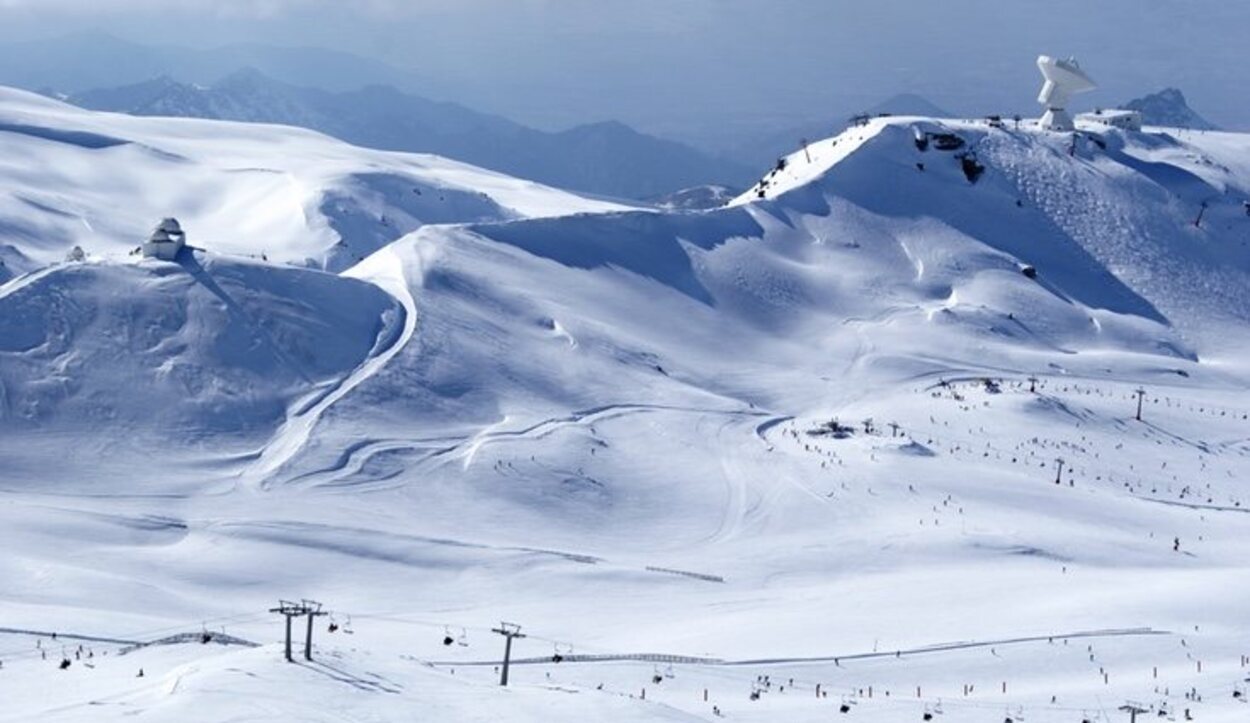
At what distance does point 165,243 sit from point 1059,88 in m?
70.6

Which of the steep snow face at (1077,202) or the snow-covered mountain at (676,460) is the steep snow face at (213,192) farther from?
the steep snow face at (1077,202)

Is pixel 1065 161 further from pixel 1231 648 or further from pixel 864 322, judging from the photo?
pixel 1231 648

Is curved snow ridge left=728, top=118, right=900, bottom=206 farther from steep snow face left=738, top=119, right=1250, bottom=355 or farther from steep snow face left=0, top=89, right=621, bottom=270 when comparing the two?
steep snow face left=0, top=89, right=621, bottom=270

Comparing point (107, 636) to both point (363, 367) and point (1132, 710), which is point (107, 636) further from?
point (363, 367)

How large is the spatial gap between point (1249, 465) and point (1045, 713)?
138ft

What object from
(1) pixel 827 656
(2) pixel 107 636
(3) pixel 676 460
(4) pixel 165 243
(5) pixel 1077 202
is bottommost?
(2) pixel 107 636

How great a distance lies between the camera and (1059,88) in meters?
122

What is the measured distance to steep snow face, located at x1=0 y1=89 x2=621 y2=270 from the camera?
4943 inches

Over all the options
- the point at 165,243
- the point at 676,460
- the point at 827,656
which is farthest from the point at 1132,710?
the point at 165,243

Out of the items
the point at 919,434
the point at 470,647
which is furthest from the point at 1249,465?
the point at 470,647

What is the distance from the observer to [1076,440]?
7944 centimetres

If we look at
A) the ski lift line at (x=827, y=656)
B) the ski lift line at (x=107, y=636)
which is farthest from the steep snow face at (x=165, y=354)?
the ski lift line at (x=827, y=656)

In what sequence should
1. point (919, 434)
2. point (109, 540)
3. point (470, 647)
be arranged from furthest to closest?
point (919, 434)
point (109, 540)
point (470, 647)

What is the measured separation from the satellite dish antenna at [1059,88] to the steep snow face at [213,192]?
48249 millimetres
